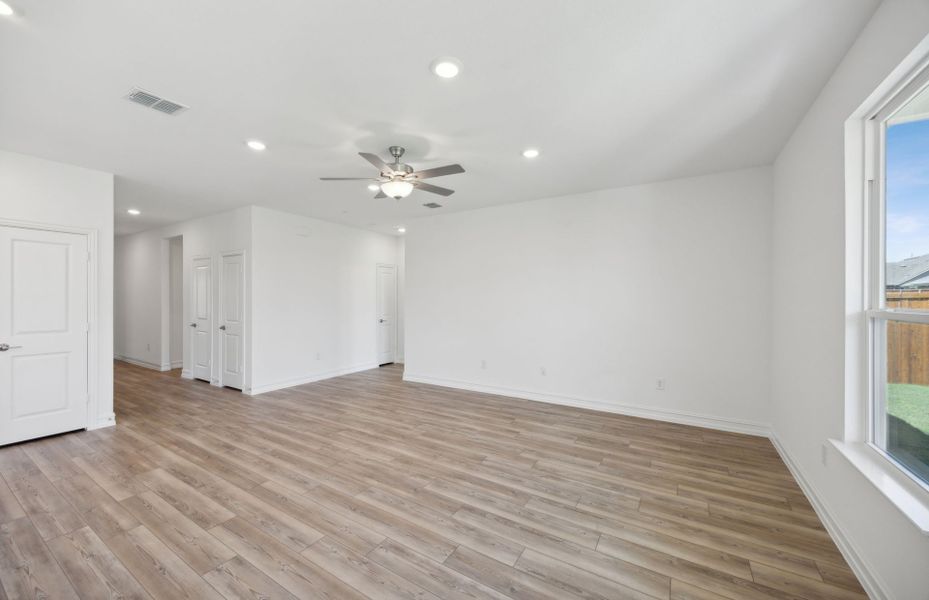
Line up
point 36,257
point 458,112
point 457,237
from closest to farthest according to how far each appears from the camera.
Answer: point 458,112, point 36,257, point 457,237

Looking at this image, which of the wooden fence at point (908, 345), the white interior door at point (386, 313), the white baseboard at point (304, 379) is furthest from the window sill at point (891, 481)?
the white interior door at point (386, 313)

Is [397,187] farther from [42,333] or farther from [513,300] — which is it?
[42,333]

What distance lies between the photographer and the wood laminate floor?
188 centimetres

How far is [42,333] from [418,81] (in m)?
4.62

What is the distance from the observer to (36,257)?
374 cm

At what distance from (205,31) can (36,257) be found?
359 centimetres

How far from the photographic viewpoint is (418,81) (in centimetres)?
242

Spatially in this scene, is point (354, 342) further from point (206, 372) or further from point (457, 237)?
point (457, 237)

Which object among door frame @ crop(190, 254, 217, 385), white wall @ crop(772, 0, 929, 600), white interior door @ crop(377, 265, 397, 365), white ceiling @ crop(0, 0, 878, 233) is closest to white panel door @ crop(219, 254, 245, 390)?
door frame @ crop(190, 254, 217, 385)

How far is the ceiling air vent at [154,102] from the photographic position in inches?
101

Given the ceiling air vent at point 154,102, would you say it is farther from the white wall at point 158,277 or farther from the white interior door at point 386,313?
the white interior door at point 386,313

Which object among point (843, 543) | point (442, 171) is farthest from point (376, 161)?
point (843, 543)

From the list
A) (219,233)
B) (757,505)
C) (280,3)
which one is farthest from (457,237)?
(757,505)

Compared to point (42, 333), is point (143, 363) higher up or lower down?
lower down
